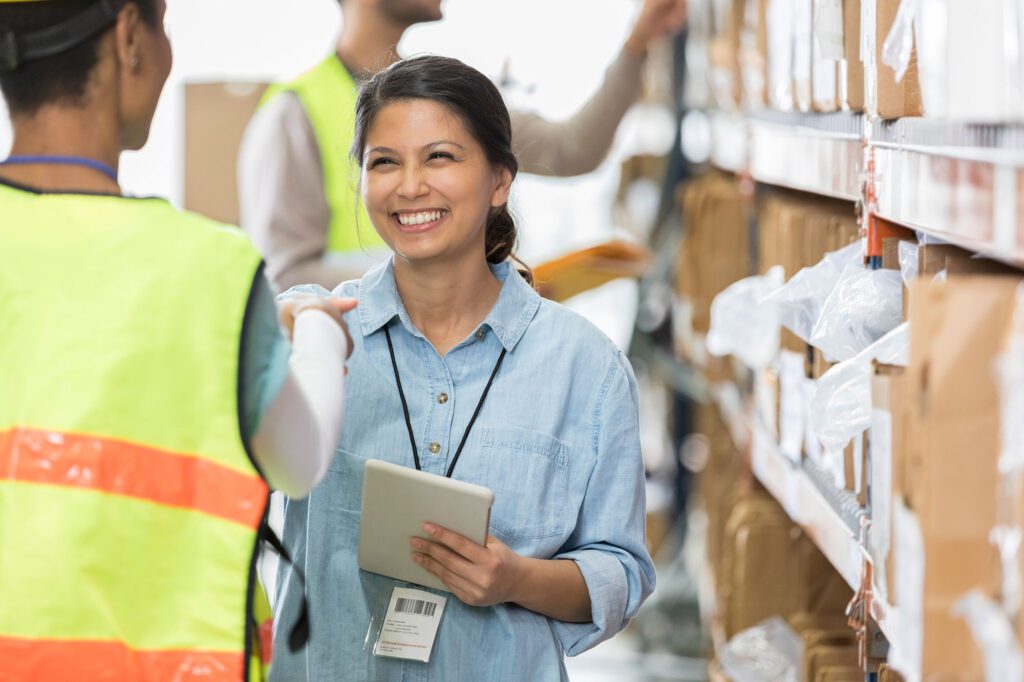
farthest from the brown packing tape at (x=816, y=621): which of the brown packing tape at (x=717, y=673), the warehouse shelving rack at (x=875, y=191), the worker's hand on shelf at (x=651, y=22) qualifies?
the worker's hand on shelf at (x=651, y=22)

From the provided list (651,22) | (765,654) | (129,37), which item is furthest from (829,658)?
(651,22)

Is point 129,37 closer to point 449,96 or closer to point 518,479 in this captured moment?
point 449,96

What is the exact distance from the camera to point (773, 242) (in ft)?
8.80

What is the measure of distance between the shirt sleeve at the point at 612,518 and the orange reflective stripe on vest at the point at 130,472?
632mm

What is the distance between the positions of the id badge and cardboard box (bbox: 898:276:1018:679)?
2.68 ft

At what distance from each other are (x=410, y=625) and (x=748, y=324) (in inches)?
45.6

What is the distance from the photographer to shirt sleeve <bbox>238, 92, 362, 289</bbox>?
3.13 m

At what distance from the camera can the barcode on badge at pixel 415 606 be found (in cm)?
180

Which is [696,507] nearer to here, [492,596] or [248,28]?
[248,28]

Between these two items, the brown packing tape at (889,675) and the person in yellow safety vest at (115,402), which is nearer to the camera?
the person in yellow safety vest at (115,402)

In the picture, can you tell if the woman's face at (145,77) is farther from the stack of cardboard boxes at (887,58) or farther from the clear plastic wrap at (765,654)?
the clear plastic wrap at (765,654)

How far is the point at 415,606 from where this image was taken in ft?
5.92

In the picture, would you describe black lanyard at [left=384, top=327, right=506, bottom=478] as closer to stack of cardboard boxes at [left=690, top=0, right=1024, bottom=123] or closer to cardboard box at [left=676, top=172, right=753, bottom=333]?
stack of cardboard boxes at [left=690, top=0, right=1024, bottom=123]

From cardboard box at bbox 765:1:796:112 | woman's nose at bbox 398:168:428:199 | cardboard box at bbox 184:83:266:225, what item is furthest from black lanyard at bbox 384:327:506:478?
cardboard box at bbox 184:83:266:225
